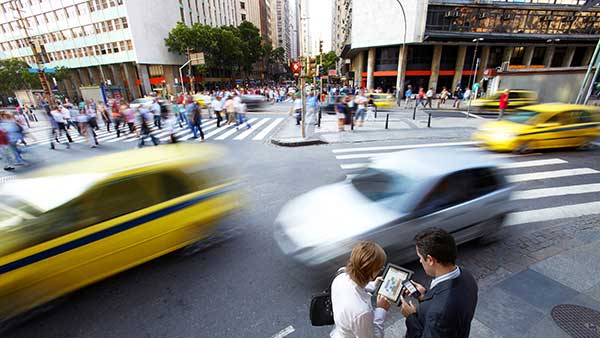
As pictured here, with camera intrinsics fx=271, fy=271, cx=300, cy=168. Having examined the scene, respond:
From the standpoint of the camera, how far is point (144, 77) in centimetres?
4581

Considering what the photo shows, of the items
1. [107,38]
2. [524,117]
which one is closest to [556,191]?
[524,117]

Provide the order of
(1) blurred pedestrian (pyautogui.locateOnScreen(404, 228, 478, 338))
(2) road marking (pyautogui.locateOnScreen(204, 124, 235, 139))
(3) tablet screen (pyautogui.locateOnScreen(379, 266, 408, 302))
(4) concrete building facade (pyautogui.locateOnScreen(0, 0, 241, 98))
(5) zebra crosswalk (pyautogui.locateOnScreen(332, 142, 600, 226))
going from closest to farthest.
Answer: (1) blurred pedestrian (pyautogui.locateOnScreen(404, 228, 478, 338)) → (3) tablet screen (pyautogui.locateOnScreen(379, 266, 408, 302)) → (5) zebra crosswalk (pyautogui.locateOnScreen(332, 142, 600, 226)) → (2) road marking (pyautogui.locateOnScreen(204, 124, 235, 139)) → (4) concrete building facade (pyautogui.locateOnScreen(0, 0, 241, 98))

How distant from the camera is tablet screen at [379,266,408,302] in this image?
1984mm

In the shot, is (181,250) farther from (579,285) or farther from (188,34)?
(188,34)

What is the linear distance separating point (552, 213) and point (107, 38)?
5812 cm

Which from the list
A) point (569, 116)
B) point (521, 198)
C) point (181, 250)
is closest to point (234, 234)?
point (181, 250)

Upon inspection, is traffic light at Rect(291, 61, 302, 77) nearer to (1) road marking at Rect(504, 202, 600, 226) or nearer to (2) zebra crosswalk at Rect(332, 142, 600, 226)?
(2) zebra crosswalk at Rect(332, 142, 600, 226)

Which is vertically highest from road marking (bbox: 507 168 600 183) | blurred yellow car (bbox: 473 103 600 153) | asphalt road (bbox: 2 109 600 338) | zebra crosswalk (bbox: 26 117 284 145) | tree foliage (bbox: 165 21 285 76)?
tree foliage (bbox: 165 21 285 76)

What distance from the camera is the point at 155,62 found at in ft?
154

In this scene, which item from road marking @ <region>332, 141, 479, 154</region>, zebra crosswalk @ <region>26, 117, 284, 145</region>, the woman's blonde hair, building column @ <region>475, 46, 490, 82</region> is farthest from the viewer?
building column @ <region>475, 46, 490, 82</region>

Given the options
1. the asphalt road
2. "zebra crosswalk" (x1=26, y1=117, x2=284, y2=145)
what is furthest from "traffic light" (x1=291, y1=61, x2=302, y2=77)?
the asphalt road

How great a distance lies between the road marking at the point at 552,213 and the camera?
538 centimetres

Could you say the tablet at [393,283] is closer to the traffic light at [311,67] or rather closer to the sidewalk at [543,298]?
the sidewalk at [543,298]

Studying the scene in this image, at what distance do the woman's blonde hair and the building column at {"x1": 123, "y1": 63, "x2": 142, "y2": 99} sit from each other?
2194 inches
